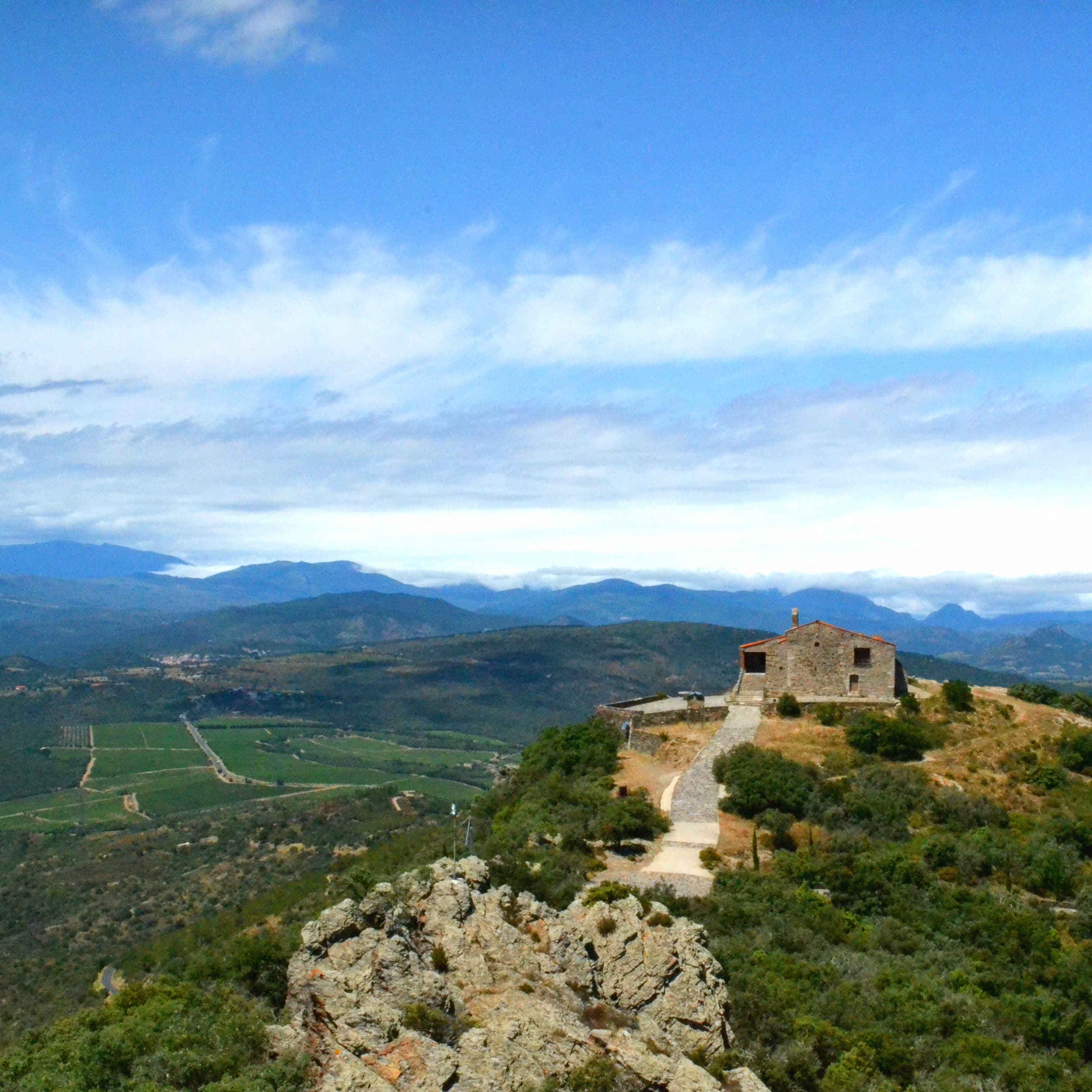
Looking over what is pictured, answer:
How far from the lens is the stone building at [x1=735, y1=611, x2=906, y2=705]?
1593 inches

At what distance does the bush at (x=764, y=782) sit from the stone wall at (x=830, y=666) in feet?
23.3

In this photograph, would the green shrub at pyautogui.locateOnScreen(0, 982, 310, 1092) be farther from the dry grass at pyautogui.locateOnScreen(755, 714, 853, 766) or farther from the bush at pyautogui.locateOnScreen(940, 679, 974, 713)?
the bush at pyautogui.locateOnScreen(940, 679, 974, 713)

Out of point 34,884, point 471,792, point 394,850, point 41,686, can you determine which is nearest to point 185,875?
point 34,884

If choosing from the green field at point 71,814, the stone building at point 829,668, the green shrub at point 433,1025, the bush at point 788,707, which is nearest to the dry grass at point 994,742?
the stone building at point 829,668

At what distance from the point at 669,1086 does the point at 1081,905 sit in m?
18.1

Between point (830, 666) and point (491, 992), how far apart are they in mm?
28945

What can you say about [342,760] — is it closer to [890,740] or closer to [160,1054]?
[890,740]

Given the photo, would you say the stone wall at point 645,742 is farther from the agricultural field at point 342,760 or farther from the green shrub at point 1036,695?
the agricultural field at point 342,760

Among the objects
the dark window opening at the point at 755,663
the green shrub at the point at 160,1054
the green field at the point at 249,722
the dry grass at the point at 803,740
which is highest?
the dark window opening at the point at 755,663

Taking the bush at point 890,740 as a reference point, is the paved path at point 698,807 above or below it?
below

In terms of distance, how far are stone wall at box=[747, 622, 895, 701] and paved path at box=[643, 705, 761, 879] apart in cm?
214

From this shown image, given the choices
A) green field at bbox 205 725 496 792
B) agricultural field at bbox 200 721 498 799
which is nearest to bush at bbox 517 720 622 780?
agricultural field at bbox 200 721 498 799

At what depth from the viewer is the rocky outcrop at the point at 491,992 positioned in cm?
1262

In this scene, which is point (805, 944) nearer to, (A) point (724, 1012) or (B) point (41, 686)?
(A) point (724, 1012)
